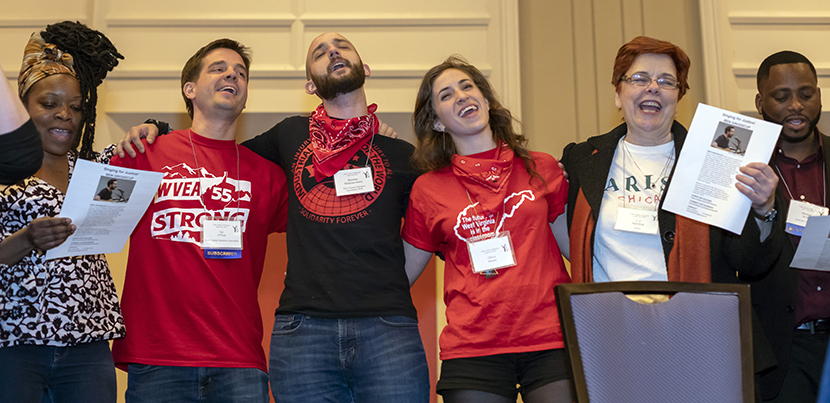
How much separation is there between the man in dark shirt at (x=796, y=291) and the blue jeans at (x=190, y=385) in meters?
1.80

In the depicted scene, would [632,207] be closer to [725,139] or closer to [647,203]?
[647,203]

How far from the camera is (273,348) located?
91.4 inches

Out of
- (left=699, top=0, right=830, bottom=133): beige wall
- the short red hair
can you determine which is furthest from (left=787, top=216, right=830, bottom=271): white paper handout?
(left=699, top=0, right=830, bottom=133): beige wall

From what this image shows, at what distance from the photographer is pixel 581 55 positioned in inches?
163

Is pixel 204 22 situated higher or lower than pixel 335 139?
higher

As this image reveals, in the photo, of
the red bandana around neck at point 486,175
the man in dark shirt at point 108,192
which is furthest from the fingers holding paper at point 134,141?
the red bandana around neck at point 486,175

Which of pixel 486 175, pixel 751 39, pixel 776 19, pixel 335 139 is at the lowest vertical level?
pixel 486 175

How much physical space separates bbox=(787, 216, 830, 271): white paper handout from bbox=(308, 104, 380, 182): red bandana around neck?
5.26 ft

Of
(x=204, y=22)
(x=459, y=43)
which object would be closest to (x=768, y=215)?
(x=459, y=43)

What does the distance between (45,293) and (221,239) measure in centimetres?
59

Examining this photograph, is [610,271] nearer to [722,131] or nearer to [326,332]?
[722,131]

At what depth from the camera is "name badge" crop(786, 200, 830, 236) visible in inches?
95.7

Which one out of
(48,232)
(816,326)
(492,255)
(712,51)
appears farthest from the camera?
(712,51)

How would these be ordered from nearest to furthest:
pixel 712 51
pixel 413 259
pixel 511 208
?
pixel 511 208 < pixel 413 259 < pixel 712 51
